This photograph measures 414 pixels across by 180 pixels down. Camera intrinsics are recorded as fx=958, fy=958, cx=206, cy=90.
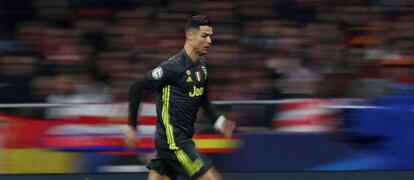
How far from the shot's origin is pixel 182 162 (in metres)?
6.61

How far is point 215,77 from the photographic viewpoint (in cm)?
876

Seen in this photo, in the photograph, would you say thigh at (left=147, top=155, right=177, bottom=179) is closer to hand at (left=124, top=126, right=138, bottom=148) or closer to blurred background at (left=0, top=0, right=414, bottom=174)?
hand at (left=124, top=126, right=138, bottom=148)

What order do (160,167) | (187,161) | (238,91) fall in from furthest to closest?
1. (238,91)
2. (160,167)
3. (187,161)

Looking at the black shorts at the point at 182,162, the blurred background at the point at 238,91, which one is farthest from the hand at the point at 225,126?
the blurred background at the point at 238,91

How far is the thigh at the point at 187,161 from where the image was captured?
6574 mm

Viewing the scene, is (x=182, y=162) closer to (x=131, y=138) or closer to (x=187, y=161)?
(x=187, y=161)

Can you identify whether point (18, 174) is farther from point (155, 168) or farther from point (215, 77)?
point (155, 168)

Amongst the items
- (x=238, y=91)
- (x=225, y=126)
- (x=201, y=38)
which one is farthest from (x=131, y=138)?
(x=238, y=91)

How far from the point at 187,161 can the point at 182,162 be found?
0.04m

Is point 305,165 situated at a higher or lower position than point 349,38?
lower

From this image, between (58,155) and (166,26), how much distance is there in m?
1.60

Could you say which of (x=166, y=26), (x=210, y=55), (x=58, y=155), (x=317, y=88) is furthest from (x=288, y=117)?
(x=58, y=155)

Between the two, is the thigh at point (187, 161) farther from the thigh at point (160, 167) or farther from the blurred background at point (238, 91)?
the blurred background at point (238, 91)

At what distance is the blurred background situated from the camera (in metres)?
8.71
